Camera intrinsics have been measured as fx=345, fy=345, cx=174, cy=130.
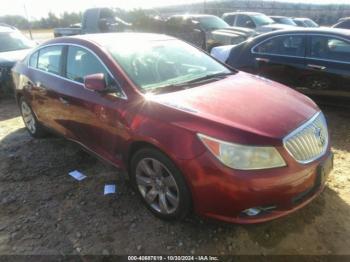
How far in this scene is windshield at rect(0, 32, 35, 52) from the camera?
8998 mm

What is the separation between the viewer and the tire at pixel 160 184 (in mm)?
2863

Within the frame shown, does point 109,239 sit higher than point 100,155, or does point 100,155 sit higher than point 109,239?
point 100,155

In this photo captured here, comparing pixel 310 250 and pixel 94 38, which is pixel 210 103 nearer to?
pixel 310 250

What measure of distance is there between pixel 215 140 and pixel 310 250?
1.25 meters

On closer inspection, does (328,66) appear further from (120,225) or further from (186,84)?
(120,225)

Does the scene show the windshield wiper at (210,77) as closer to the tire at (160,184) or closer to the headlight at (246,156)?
the tire at (160,184)

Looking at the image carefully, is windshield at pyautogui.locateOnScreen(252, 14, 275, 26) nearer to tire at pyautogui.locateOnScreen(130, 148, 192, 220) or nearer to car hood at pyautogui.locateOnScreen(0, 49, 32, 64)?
car hood at pyautogui.locateOnScreen(0, 49, 32, 64)

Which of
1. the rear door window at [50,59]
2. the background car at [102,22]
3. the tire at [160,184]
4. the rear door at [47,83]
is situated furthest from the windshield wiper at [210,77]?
the background car at [102,22]

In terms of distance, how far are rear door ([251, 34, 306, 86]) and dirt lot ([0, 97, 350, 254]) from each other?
2.09m

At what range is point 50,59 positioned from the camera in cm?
454

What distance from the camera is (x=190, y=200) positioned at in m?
2.87

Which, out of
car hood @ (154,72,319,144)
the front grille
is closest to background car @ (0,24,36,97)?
car hood @ (154,72,319,144)

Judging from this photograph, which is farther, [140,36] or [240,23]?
[240,23]

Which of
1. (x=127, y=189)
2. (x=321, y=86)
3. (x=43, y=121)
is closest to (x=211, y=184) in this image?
(x=127, y=189)
